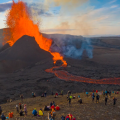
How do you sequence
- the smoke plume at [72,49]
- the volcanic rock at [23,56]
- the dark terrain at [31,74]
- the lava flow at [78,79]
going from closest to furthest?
the dark terrain at [31,74] < the lava flow at [78,79] < the volcanic rock at [23,56] < the smoke plume at [72,49]

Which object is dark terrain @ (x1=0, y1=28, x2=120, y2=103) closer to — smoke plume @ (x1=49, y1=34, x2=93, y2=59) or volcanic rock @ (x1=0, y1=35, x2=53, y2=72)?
volcanic rock @ (x1=0, y1=35, x2=53, y2=72)

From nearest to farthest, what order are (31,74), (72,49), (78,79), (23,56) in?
(78,79)
(31,74)
(23,56)
(72,49)

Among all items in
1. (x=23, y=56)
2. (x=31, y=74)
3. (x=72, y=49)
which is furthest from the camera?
(x=72, y=49)

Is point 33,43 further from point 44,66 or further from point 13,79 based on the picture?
point 13,79

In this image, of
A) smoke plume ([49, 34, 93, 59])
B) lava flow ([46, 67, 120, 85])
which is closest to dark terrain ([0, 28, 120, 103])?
lava flow ([46, 67, 120, 85])

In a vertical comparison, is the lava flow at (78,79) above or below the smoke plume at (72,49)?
below

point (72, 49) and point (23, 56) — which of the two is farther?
point (72, 49)

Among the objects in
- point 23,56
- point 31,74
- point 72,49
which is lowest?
point 31,74

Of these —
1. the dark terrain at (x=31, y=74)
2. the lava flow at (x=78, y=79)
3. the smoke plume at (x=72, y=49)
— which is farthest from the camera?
the smoke plume at (x=72, y=49)

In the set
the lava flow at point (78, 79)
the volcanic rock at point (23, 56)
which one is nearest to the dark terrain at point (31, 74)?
the volcanic rock at point (23, 56)

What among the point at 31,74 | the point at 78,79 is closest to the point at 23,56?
the point at 31,74

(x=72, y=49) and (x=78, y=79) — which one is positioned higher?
(x=72, y=49)

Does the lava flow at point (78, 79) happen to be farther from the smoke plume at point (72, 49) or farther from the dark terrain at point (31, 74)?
the smoke plume at point (72, 49)

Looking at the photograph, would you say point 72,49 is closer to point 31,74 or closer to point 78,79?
point 31,74
